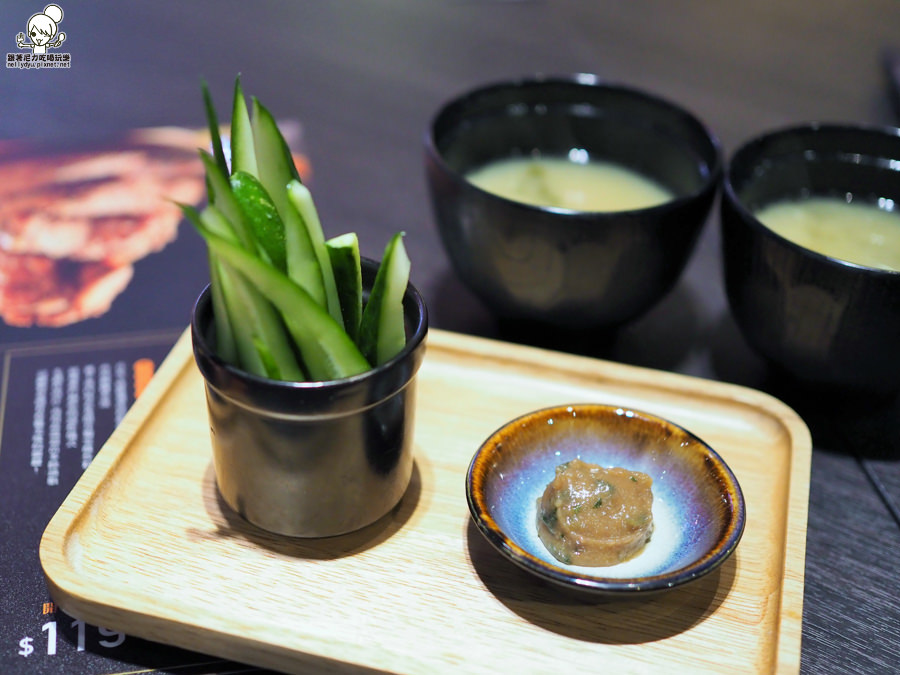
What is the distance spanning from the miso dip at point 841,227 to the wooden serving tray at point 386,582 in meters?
0.36

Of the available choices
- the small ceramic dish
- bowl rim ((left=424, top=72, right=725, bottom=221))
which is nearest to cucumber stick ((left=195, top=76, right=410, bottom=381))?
the small ceramic dish

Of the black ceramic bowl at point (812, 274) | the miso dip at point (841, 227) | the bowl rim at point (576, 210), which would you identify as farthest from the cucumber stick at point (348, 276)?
the miso dip at point (841, 227)

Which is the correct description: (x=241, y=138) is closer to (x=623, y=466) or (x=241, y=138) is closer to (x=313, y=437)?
(x=313, y=437)

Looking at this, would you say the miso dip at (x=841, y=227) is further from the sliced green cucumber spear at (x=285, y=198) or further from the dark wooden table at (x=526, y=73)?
the sliced green cucumber spear at (x=285, y=198)

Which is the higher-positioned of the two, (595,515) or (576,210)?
(576,210)

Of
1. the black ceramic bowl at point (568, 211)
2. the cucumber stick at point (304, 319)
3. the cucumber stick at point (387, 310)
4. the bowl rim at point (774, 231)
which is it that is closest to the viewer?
the cucumber stick at point (304, 319)

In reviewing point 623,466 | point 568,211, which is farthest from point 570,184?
point 623,466

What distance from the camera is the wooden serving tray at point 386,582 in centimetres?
99

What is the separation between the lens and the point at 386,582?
107 centimetres

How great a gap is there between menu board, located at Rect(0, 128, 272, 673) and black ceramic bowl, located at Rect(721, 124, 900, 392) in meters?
0.87

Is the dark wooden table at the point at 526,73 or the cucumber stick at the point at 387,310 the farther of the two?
the dark wooden table at the point at 526,73

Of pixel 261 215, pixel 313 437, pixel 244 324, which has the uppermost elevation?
pixel 261 215

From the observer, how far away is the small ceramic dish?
0.99m

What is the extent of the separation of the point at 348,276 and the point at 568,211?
0.42m
